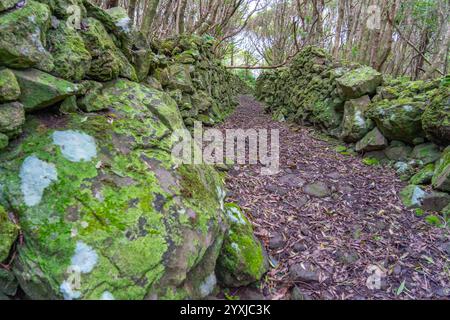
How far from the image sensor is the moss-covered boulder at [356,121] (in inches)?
186

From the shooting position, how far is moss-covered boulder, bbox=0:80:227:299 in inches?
61.7

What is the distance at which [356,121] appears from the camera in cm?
479

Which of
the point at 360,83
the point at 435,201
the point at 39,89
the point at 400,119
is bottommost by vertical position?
the point at 435,201

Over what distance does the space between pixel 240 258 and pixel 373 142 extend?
3.39m

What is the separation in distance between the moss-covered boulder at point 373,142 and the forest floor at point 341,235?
→ 15.9 inches

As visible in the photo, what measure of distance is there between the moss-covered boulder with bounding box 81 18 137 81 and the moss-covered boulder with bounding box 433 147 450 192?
3719mm

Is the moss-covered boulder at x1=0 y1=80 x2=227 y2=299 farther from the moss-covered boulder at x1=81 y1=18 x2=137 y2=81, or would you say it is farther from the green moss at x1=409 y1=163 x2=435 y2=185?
the green moss at x1=409 y1=163 x2=435 y2=185

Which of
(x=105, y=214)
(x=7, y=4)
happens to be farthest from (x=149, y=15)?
(x=105, y=214)

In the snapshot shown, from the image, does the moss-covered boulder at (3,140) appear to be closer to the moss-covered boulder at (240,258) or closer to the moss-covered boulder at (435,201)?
the moss-covered boulder at (240,258)

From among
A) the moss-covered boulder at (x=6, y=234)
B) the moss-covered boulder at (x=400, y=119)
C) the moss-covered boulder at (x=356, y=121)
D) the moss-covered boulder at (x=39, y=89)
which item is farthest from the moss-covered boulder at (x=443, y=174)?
the moss-covered boulder at (x=6, y=234)

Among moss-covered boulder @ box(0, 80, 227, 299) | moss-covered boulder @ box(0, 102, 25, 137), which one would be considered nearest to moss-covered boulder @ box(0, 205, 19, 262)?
moss-covered boulder @ box(0, 80, 227, 299)

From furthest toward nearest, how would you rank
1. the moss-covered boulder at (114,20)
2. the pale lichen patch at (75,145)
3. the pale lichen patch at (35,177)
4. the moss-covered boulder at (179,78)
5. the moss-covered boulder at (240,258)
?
the moss-covered boulder at (179,78) → the moss-covered boulder at (114,20) → the moss-covered boulder at (240,258) → the pale lichen patch at (75,145) → the pale lichen patch at (35,177)

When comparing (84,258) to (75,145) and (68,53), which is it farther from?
(68,53)
